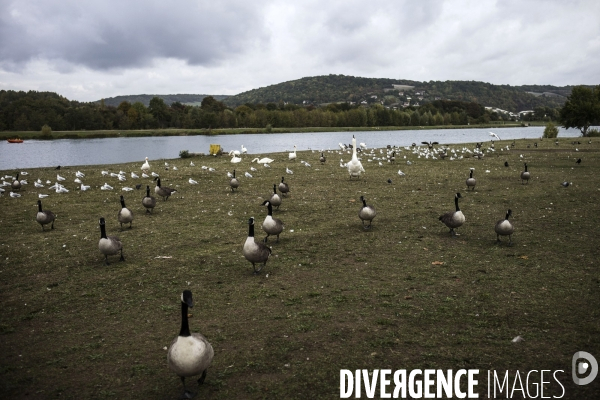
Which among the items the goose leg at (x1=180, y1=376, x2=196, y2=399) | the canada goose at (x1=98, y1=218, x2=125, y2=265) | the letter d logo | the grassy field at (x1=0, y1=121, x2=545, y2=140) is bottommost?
the goose leg at (x1=180, y1=376, x2=196, y2=399)

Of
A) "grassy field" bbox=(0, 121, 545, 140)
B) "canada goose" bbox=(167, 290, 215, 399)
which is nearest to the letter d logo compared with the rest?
"canada goose" bbox=(167, 290, 215, 399)

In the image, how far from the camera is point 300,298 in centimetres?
922

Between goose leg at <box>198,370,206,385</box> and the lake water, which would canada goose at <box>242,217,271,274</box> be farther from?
the lake water

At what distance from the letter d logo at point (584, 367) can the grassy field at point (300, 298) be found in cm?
9

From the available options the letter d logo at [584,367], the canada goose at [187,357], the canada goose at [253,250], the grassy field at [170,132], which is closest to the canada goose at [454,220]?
the canada goose at [253,250]

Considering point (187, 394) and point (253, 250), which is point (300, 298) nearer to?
point (253, 250)

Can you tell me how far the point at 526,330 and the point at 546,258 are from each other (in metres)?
4.64

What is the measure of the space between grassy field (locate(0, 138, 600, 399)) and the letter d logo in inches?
3.5

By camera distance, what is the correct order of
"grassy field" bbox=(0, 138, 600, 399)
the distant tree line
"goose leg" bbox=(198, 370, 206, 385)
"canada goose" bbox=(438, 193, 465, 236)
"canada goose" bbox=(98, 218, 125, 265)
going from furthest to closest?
the distant tree line → "canada goose" bbox=(438, 193, 465, 236) → "canada goose" bbox=(98, 218, 125, 265) → "grassy field" bbox=(0, 138, 600, 399) → "goose leg" bbox=(198, 370, 206, 385)

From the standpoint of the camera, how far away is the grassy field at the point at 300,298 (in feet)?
21.6

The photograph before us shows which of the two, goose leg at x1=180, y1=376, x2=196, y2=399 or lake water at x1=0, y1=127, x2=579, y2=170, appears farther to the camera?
lake water at x1=0, y1=127, x2=579, y2=170

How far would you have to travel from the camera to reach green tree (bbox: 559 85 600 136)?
65.1 m

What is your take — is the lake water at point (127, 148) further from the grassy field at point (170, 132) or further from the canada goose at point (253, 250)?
the canada goose at point (253, 250)

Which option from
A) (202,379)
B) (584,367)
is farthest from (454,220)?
(202,379)
